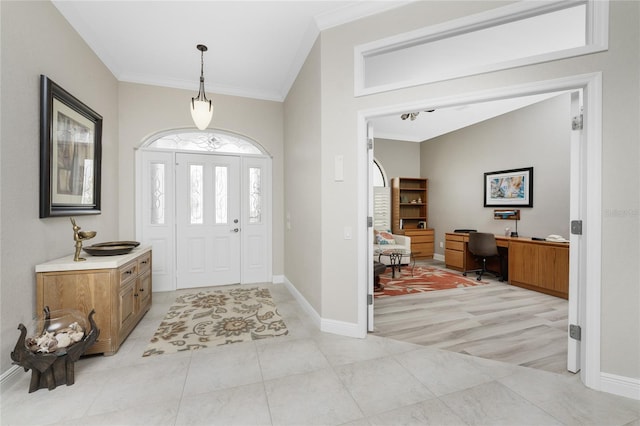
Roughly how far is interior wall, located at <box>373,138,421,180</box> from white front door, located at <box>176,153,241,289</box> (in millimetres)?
4236

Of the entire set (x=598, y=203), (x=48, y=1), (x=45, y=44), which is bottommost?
(x=598, y=203)

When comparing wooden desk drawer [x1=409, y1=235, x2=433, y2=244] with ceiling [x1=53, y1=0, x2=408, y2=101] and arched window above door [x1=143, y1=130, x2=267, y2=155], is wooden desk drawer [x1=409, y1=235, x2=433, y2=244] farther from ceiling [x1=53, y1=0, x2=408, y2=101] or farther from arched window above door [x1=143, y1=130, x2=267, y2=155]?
ceiling [x1=53, y1=0, x2=408, y2=101]

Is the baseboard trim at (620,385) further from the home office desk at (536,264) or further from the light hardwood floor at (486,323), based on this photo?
the home office desk at (536,264)

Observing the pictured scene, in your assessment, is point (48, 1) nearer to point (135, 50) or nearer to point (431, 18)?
point (135, 50)

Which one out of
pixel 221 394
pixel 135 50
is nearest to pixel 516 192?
pixel 221 394

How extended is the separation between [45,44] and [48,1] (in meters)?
0.42

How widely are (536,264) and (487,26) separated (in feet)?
12.6

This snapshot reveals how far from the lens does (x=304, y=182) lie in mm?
3508

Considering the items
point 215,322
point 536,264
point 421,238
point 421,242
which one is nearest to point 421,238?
point 421,238

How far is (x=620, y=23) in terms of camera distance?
1.83 metres

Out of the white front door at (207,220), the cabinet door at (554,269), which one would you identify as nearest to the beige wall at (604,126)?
the white front door at (207,220)

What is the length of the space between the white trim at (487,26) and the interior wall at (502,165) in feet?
11.2

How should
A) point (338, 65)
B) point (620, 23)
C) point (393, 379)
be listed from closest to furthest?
1. point (620, 23)
2. point (393, 379)
3. point (338, 65)

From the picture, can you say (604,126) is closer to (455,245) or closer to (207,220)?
(455,245)
